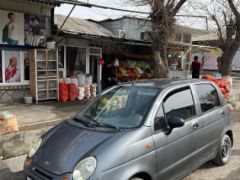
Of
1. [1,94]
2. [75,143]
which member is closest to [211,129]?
[75,143]

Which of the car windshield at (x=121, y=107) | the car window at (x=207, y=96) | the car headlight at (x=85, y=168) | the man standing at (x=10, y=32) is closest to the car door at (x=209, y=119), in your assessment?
the car window at (x=207, y=96)

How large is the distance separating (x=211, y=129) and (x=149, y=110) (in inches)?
63.1

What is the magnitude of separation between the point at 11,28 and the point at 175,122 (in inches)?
358

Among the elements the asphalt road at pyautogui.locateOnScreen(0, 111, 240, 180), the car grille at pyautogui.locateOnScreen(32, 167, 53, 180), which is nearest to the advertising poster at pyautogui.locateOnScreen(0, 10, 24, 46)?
the asphalt road at pyautogui.locateOnScreen(0, 111, 240, 180)

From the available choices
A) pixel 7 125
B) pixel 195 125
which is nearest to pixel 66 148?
pixel 195 125

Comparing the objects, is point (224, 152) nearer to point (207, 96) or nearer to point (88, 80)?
point (207, 96)

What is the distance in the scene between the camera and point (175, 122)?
421 centimetres

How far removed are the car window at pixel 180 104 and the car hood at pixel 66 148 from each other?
105cm

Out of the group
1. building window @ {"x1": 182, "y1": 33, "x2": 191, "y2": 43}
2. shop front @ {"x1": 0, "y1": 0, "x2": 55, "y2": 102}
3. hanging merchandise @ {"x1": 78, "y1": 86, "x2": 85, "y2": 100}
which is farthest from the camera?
building window @ {"x1": 182, "y1": 33, "x2": 191, "y2": 43}

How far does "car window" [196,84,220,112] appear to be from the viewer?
17.3 ft

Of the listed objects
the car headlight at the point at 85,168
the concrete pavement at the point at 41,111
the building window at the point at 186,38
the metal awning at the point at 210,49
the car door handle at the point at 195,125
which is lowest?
the concrete pavement at the point at 41,111

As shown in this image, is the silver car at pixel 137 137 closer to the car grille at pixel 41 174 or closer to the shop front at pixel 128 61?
the car grille at pixel 41 174

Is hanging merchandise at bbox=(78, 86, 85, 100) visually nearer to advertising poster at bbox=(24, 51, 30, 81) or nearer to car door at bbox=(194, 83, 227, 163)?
advertising poster at bbox=(24, 51, 30, 81)

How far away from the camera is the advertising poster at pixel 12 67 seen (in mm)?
11547
